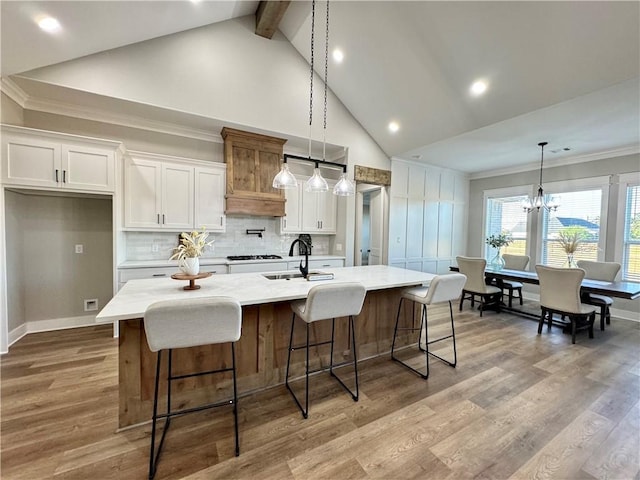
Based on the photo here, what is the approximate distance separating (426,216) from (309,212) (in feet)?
8.65

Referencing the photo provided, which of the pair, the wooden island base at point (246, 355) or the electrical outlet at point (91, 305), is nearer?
the wooden island base at point (246, 355)

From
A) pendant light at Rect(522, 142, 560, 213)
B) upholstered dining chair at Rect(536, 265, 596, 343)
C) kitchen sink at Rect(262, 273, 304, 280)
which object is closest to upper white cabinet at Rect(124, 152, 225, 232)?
kitchen sink at Rect(262, 273, 304, 280)

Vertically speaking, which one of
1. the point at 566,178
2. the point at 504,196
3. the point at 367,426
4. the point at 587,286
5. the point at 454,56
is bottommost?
the point at 367,426

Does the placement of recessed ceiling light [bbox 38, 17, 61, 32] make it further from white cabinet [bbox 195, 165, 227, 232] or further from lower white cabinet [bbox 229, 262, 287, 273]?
lower white cabinet [bbox 229, 262, 287, 273]

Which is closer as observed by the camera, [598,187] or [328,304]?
[328,304]

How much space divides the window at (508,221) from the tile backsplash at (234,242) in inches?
157

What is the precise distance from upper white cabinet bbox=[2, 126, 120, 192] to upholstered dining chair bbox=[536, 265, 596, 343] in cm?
574

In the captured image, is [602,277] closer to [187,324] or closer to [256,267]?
[256,267]

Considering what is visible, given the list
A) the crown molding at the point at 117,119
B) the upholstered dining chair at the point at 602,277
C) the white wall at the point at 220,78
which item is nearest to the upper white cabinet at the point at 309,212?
the white wall at the point at 220,78

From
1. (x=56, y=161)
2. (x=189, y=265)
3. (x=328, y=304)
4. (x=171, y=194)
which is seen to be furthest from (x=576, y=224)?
(x=56, y=161)

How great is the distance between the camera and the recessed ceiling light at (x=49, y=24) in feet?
7.80

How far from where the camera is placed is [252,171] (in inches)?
165

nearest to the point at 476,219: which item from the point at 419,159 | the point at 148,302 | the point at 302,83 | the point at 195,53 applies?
the point at 419,159

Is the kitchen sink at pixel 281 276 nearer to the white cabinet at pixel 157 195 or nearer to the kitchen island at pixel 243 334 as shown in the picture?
the kitchen island at pixel 243 334
